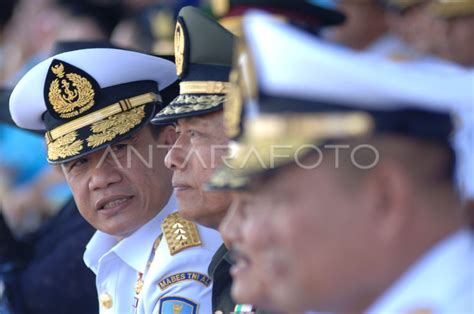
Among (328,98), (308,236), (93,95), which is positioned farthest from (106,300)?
(328,98)

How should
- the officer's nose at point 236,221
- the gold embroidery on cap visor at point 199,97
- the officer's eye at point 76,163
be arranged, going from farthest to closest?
1. the officer's eye at point 76,163
2. the gold embroidery on cap visor at point 199,97
3. the officer's nose at point 236,221

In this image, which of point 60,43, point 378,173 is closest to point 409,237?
point 378,173

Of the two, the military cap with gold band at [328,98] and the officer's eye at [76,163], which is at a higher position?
the military cap with gold band at [328,98]

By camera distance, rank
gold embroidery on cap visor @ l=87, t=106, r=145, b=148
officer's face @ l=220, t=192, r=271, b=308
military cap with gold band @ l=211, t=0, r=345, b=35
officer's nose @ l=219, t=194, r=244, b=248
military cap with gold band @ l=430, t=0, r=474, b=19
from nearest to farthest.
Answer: officer's face @ l=220, t=192, r=271, b=308
officer's nose @ l=219, t=194, r=244, b=248
military cap with gold band @ l=430, t=0, r=474, b=19
military cap with gold band @ l=211, t=0, r=345, b=35
gold embroidery on cap visor @ l=87, t=106, r=145, b=148

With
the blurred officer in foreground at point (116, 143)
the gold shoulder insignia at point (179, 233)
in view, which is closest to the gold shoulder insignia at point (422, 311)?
the gold shoulder insignia at point (179, 233)

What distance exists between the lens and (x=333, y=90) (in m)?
2.32

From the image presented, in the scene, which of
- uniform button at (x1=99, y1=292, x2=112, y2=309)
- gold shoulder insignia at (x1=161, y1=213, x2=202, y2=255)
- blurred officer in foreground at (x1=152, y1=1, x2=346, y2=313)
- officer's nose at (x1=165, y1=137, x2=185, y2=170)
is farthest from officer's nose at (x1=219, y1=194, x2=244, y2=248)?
uniform button at (x1=99, y1=292, x2=112, y2=309)

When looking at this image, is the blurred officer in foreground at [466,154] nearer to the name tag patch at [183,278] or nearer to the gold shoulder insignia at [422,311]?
the gold shoulder insignia at [422,311]

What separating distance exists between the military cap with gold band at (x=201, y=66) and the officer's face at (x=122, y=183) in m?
0.56

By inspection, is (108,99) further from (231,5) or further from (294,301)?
(294,301)

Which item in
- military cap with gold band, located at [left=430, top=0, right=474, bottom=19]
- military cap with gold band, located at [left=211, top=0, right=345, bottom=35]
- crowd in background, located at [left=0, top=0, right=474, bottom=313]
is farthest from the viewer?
military cap with gold band, located at [left=211, top=0, right=345, bottom=35]

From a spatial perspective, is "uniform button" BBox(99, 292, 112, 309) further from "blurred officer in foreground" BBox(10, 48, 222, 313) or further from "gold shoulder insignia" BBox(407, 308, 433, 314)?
"gold shoulder insignia" BBox(407, 308, 433, 314)

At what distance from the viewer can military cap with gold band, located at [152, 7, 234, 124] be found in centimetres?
395

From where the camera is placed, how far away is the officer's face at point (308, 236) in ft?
7.70
